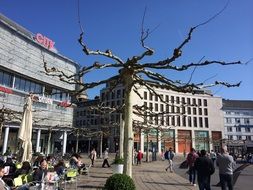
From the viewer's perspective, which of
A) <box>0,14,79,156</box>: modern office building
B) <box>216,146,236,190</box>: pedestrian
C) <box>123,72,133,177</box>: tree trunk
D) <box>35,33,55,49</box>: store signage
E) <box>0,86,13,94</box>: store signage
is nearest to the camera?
<box>123,72,133,177</box>: tree trunk

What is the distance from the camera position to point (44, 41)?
4734 centimetres

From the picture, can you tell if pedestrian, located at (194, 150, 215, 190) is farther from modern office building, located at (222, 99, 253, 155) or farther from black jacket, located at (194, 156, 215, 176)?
modern office building, located at (222, 99, 253, 155)

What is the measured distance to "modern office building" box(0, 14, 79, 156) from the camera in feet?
120

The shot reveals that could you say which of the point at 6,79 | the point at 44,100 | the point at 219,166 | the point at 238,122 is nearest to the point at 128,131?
the point at 219,166

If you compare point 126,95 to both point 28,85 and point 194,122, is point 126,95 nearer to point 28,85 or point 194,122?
point 28,85

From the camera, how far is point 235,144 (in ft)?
295

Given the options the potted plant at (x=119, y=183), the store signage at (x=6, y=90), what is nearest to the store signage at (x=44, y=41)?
the store signage at (x=6, y=90)

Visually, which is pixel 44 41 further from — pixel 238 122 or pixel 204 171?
pixel 238 122

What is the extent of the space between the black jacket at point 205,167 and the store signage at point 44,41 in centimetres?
4115

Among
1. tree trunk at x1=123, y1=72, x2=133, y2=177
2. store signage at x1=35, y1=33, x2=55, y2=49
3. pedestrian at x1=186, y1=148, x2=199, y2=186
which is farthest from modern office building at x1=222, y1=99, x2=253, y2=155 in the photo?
tree trunk at x1=123, y1=72, x2=133, y2=177

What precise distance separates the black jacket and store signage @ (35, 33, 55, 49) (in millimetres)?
41146

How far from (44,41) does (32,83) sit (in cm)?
889

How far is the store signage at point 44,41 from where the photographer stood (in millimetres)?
46178

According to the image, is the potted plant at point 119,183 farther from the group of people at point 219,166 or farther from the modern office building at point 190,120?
the modern office building at point 190,120
